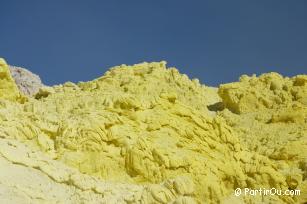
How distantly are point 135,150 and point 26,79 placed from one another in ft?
176

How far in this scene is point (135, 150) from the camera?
21.9 metres

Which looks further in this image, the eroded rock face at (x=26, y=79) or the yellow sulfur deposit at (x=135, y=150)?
the eroded rock face at (x=26, y=79)

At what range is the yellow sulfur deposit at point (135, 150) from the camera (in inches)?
758

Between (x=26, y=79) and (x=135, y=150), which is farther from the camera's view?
(x=26, y=79)

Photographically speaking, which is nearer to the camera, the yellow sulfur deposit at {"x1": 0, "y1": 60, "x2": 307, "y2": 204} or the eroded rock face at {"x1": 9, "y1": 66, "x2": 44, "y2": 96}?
the yellow sulfur deposit at {"x1": 0, "y1": 60, "x2": 307, "y2": 204}

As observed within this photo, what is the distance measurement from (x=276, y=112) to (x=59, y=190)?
15490mm

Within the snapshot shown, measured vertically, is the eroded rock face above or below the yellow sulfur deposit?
above

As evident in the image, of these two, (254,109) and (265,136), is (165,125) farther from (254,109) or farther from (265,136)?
(254,109)

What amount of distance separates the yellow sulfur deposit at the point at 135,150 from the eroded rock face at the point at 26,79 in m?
41.0

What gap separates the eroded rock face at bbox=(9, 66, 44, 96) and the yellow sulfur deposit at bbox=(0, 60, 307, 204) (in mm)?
40979

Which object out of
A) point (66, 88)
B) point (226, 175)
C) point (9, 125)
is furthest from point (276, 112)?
point (9, 125)

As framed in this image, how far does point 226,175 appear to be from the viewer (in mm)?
23031

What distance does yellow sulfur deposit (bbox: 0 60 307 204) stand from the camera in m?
19.2

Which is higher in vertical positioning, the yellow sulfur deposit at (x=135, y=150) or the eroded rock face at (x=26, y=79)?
the eroded rock face at (x=26, y=79)
